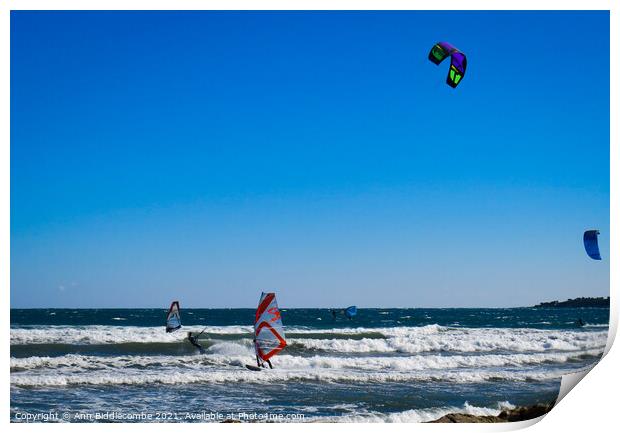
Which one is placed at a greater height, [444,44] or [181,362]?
[444,44]

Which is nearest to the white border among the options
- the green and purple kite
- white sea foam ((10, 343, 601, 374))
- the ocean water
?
the green and purple kite

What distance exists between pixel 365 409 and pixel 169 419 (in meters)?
2.15

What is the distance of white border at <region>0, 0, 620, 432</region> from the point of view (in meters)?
5.26

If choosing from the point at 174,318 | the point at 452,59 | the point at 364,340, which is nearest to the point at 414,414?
the point at 452,59

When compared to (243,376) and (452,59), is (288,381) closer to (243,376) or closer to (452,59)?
(243,376)

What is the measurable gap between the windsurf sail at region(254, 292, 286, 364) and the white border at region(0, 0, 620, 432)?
1.08 m

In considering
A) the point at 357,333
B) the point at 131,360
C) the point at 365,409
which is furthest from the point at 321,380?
the point at 357,333

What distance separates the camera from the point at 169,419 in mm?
6473

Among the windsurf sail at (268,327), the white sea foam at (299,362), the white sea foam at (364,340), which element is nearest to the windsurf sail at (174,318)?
the white sea foam at (299,362)

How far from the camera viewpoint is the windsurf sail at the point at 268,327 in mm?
6316
